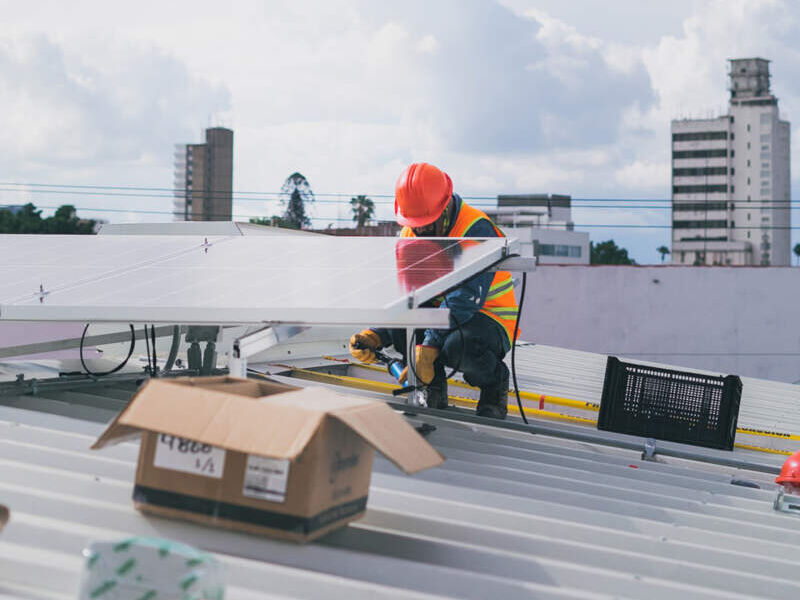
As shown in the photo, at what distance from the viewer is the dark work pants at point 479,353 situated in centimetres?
702

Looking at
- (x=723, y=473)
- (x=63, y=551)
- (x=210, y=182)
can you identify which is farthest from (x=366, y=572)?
(x=210, y=182)

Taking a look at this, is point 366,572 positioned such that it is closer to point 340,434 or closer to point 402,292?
point 340,434

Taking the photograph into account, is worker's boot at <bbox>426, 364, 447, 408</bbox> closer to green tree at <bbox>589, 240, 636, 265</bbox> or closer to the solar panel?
the solar panel

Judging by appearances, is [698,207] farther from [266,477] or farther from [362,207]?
[266,477]

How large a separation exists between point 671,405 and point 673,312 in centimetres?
2414

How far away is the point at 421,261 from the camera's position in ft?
18.2

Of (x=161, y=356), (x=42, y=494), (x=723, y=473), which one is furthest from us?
(x=161, y=356)

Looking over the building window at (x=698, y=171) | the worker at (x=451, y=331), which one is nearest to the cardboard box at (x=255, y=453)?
the worker at (x=451, y=331)

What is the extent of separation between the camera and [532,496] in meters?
4.64

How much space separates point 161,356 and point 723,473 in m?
5.52

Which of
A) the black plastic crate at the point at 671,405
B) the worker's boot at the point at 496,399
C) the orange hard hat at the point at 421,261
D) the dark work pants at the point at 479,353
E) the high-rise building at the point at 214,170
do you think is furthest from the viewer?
the high-rise building at the point at 214,170

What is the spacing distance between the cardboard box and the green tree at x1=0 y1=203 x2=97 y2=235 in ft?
229

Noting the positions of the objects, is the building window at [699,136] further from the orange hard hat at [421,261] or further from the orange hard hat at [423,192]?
the orange hard hat at [421,261]

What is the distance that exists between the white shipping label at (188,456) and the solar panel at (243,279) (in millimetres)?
1114
